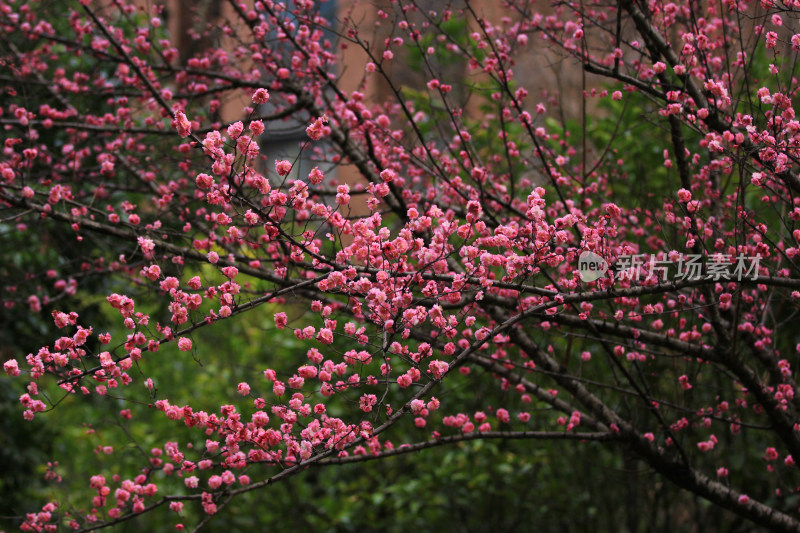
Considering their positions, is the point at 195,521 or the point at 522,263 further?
the point at 195,521

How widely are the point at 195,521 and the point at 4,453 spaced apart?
5.51ft

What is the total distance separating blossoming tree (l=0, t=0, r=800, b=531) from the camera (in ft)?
8.89

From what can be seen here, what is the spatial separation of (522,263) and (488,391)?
333 cm

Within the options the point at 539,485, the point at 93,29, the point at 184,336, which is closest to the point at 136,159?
the point at 93,29

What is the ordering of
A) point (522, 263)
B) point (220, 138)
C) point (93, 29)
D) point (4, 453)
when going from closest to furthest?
point (220, 138) → point (522, 263) → point (93, 29) → point (4, 453)

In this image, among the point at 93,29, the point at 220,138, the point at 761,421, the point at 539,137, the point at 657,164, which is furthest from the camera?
the point at 657,164

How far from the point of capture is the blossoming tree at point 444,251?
271cm

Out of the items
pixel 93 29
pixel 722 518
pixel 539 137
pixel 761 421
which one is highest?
pixel 93 29

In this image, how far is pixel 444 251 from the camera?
111 inches

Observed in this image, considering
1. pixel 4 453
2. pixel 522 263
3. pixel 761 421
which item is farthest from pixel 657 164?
pixel 4 453

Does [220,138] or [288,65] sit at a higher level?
[288,65]

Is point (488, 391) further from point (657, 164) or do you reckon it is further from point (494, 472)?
point (657, 164)

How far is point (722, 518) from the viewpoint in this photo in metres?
5.63

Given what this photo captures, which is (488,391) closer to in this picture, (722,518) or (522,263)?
(722,518)
